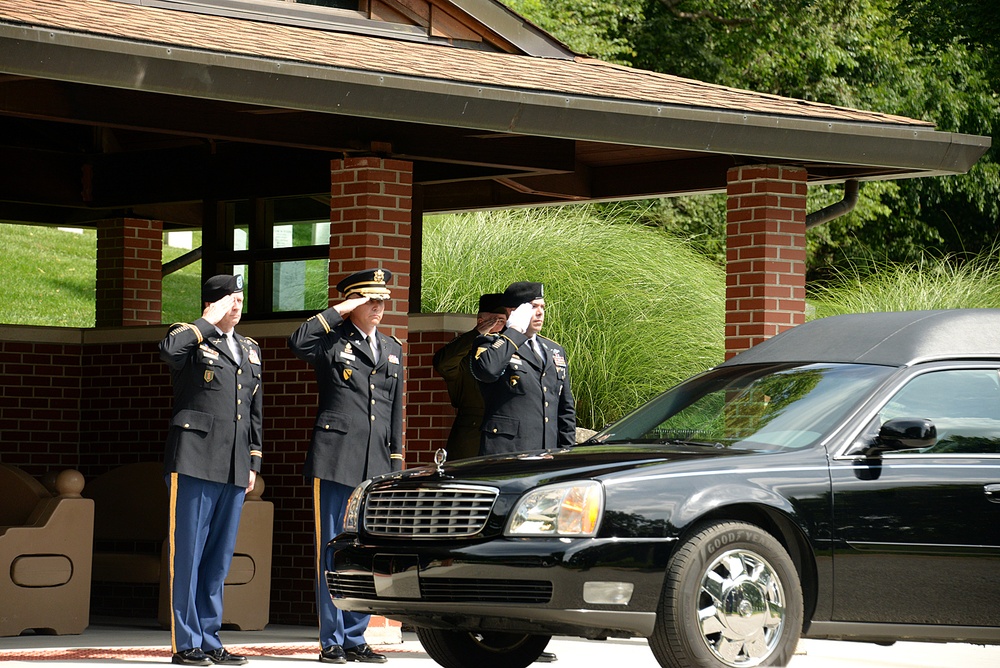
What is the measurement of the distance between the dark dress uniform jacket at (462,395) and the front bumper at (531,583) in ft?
10.3

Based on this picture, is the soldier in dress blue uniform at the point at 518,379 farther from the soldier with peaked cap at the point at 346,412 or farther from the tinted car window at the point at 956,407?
the tinted car window at the point at 956,407

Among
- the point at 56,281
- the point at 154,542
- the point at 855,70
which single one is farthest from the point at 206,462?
the point at 56,281

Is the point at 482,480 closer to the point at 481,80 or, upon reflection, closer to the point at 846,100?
the point at 481,80

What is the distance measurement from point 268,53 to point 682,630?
160 inches

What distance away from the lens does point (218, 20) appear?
35.1 feet

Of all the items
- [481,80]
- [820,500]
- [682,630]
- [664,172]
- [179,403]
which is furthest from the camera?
[664,172]

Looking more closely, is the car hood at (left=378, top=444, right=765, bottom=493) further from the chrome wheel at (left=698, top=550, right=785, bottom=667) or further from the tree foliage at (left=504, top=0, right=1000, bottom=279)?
the tree foliage at (left=504, top=0, right=1000, bottom=279)

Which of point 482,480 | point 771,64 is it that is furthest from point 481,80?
point 771,64

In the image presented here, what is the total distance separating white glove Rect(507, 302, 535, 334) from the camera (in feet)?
31.2

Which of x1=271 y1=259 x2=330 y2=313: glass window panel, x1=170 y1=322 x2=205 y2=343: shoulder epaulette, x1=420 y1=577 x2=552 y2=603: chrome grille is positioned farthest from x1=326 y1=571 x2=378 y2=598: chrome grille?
x1=271 y1=259 x2=330 y2=313: glass window panel

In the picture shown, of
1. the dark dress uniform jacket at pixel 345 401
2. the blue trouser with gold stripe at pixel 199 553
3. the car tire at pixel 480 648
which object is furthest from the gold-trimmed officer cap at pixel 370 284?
the car tire at pixel 480 648

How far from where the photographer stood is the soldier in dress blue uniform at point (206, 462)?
8.66 metres

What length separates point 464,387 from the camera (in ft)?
33.8

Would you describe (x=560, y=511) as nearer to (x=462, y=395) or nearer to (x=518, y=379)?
(x=518, y=379)
